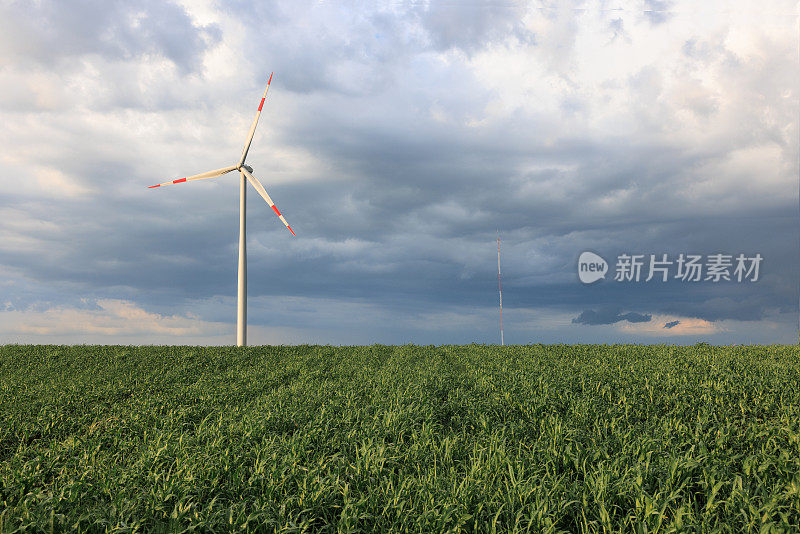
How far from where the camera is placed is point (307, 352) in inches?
909

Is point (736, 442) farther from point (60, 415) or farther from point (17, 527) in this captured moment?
point (60, 415)

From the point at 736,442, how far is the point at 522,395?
387 cm

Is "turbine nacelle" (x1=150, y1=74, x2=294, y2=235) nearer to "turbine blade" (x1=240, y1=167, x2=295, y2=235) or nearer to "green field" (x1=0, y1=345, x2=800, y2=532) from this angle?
"turbine blade" (x1=240, y1=167, x2=295, y2=235)

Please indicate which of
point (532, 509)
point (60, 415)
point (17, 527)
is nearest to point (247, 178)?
point (60, 415)

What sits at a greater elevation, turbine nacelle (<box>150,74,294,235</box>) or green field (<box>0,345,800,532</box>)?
turbine nacelle (<box>150,74,294,235</box>)

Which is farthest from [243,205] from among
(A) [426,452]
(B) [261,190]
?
(A) [426,452]

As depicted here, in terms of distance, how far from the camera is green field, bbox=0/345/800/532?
514 centimetres

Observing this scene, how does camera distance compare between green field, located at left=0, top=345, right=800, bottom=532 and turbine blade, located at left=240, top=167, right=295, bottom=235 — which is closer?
green field, located at left=0, top=345, right=800, bottom=532

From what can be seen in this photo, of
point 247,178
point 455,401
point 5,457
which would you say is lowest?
point 5,457

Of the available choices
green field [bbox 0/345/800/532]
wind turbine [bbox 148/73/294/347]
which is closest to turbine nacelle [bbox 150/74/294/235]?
wind turbine [bbox 148/73/294/347]

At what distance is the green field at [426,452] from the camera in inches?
202

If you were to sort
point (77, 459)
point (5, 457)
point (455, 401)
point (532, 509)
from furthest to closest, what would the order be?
point (455, 401) → point (5, 457) → point (77, 459) → point (532, 509)

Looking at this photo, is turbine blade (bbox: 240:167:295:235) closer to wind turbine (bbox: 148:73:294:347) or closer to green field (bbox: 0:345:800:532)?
wind turbine (bbox: 148:73:294:347)

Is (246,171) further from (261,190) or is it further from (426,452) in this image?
(426,452)
